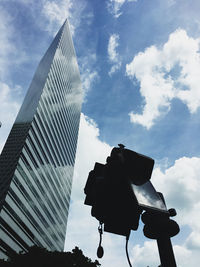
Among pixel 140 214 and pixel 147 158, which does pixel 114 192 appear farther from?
pixel 147 158

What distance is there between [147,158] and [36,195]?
158 feet

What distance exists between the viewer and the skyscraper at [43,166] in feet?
119

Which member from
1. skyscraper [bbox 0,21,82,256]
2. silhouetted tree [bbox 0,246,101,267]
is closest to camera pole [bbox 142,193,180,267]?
silhouetted tree [bbox 0,246,101,267]

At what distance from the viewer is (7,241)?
107 feet

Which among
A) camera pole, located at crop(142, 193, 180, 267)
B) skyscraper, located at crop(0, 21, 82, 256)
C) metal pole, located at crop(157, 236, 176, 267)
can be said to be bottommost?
metal pole, located at crop(157, 236, 176, 267)

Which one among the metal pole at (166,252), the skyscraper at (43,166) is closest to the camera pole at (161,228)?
the metal pole at (166,252)

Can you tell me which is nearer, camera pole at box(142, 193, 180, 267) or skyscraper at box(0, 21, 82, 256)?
camera pole at box(142, 193, 180, 267)

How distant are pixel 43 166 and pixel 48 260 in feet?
123

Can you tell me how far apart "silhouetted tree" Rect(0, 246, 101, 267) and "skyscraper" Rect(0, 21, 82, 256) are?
19.5 meters

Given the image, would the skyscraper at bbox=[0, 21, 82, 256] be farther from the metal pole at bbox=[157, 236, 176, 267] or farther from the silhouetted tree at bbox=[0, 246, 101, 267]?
the metal pole at bbox=[157, 236, 176, 267]

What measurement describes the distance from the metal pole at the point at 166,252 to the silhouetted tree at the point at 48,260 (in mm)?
17132

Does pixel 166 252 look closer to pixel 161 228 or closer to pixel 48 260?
pixel 161 228

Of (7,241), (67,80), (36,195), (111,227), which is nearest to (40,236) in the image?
(36,195)

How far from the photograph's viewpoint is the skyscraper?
3622 centimetres
